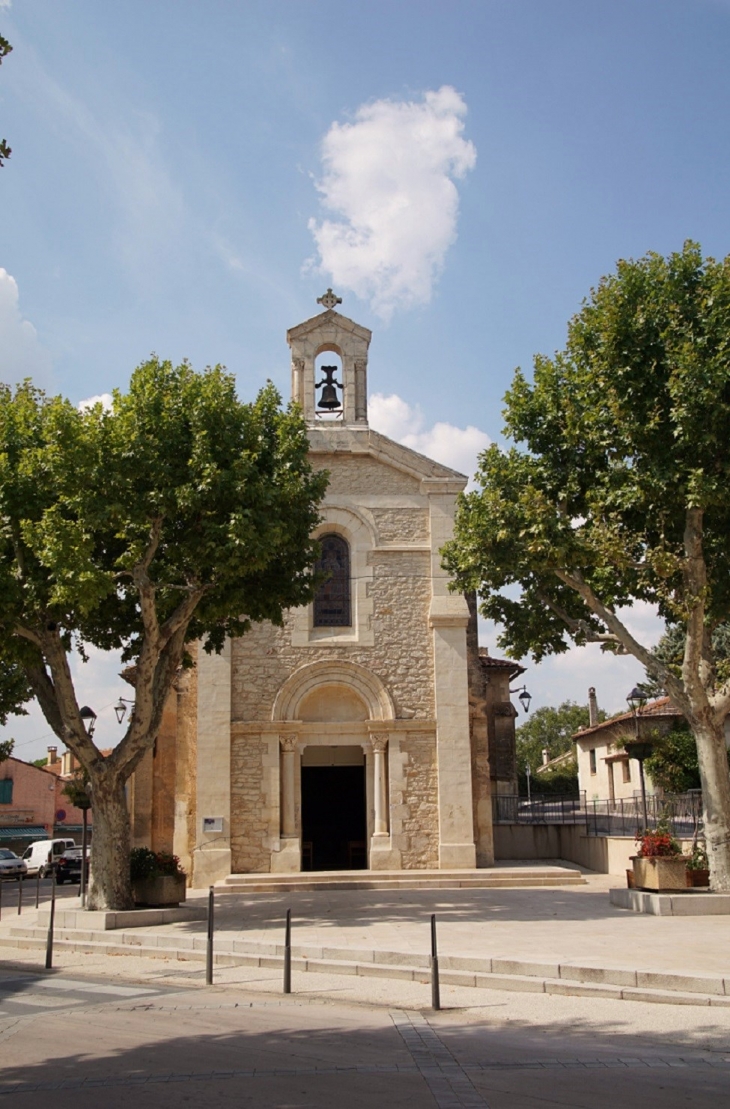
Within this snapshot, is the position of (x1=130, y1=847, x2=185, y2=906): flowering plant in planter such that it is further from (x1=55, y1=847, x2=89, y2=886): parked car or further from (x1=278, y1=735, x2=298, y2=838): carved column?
(x1=55, y1=847, x2=89, y2=886): parked car

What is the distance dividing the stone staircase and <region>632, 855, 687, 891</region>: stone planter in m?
5.41

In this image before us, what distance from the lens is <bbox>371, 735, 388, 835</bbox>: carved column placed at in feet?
75.8

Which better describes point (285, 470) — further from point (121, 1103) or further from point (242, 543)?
point (121, 1103)

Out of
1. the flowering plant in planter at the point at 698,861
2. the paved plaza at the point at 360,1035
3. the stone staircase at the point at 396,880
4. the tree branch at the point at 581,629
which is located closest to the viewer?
the paved plaza at the point at 360,1035

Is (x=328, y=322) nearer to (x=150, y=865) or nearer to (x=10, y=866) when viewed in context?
(x=150, y=865)

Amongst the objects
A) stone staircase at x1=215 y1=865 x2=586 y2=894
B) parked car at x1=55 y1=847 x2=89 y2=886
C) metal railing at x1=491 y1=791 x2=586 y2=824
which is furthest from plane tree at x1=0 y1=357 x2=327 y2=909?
parked car at x1=55 y1=847 x2=89 y2=886

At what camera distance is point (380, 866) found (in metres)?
22.7

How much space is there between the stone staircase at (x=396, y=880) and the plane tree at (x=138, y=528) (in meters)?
5.43

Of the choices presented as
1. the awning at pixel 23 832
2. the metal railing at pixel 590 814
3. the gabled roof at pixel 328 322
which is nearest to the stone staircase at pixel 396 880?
the metal railing at pixel 590 814

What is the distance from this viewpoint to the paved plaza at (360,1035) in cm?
664

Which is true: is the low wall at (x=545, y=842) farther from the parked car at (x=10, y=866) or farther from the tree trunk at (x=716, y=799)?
the parked car at (x=10, y=866)

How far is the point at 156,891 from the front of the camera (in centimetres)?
1694

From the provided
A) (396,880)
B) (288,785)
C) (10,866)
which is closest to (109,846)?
(288,785)

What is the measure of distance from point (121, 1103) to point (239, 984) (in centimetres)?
466
